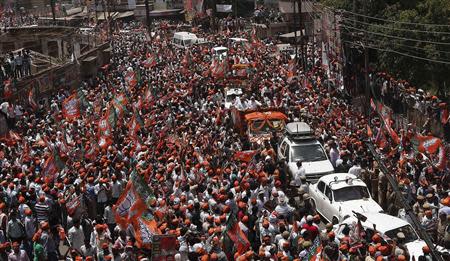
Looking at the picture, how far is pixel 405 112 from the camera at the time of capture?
24.1 m

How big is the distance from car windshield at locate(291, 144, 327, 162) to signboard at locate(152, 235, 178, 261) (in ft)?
25.3

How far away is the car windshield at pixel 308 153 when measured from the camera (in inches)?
690

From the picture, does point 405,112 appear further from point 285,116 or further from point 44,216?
point 44,216

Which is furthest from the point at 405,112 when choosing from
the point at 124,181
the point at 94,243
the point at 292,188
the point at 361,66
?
the point at 94,243

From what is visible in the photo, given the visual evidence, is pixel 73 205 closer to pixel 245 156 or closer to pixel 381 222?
pixel 245 156

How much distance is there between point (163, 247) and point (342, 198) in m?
5.37

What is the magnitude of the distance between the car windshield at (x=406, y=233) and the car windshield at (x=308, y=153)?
210 inches

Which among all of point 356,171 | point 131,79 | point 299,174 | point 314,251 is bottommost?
point 299,174

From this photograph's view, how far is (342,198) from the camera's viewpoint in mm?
14523

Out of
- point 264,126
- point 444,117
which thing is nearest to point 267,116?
point 264,126

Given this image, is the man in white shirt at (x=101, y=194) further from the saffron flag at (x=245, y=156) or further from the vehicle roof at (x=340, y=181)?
the vehicle roof at (x=340, y=181)

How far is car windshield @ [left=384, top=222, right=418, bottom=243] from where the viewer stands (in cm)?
1215

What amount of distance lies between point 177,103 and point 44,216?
12606 millimetres

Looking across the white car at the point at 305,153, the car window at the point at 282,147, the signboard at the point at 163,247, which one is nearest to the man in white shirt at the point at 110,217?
the signboard at the point at 163,247
